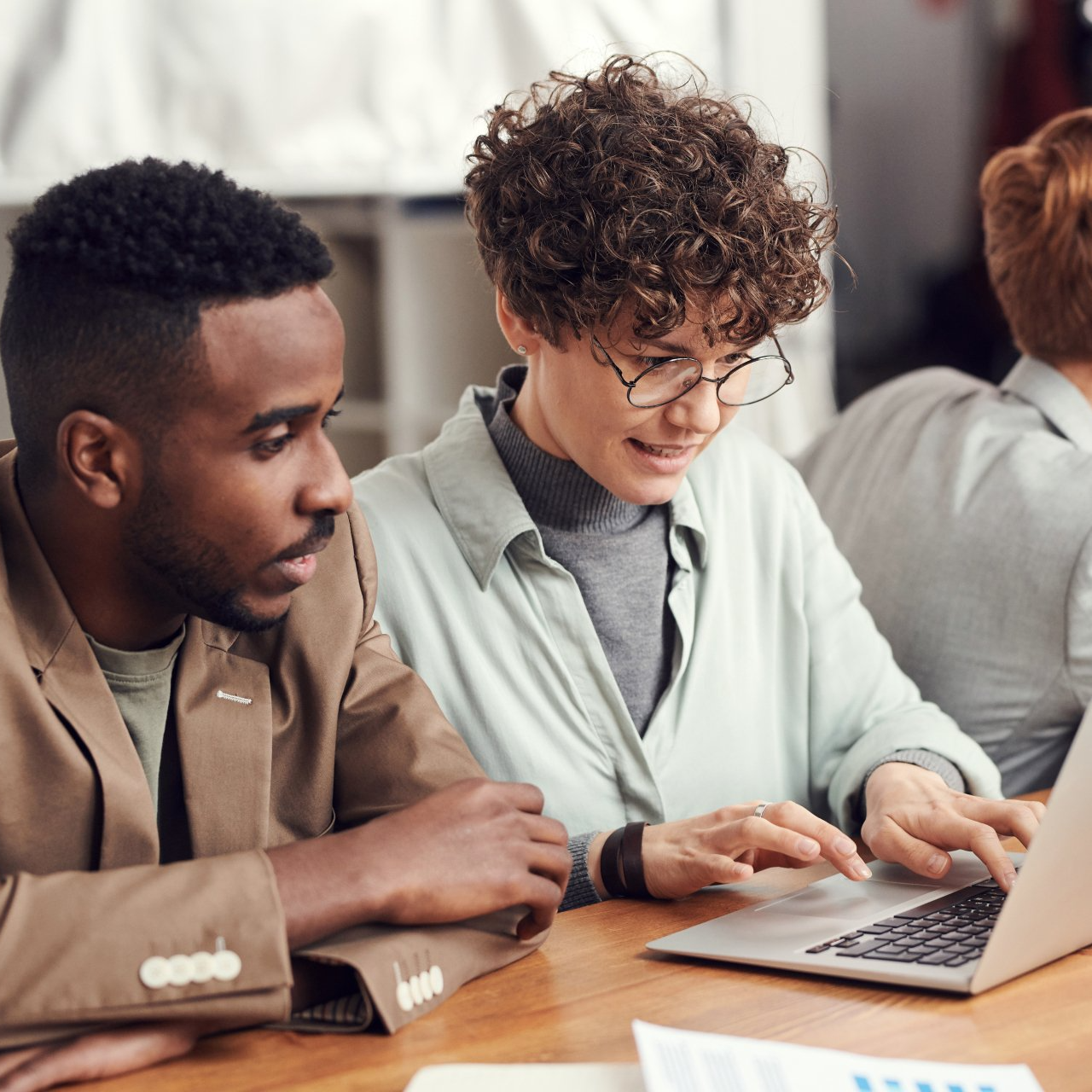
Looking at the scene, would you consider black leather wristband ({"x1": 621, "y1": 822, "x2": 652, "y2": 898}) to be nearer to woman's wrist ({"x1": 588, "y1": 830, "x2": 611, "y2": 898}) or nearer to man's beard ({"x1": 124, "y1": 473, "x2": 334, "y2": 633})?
woman's wrist ({"x1": 588, "y1": 830, "x2": 611, "y2": 898})

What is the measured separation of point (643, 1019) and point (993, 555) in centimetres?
94

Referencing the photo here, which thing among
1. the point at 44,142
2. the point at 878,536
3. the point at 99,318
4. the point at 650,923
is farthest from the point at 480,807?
the point at 44,142

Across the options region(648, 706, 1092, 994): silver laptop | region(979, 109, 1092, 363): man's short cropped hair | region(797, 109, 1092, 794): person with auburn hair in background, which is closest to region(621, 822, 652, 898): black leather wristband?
region(648, 706, 1092, 994): silver laptop

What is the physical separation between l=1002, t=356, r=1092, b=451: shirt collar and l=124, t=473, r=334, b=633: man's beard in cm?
111

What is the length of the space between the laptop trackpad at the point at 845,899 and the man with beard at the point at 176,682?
0.71 feet

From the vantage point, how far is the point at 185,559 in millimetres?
1018

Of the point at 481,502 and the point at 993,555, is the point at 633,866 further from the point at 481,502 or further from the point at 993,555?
the point at 993,555

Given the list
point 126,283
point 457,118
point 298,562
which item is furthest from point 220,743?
point 457,118

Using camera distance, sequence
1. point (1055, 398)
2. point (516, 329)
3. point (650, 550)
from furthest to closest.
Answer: point (1055, 398) < point (650, 550) < point (516, 329)

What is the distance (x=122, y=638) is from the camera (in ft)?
3.57

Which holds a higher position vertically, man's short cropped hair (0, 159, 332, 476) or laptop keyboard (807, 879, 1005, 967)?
man's short cropped hair (0, 159, 332, 476)

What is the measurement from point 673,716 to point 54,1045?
2.60 ft

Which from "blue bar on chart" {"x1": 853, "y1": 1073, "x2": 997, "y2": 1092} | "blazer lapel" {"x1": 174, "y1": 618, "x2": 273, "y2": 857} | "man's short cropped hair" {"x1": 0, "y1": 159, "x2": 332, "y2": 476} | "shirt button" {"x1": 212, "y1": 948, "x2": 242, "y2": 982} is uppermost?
"man's short cropped hair" {"x1": 0, "y1": 159, "x2": 332, "y2": 476}

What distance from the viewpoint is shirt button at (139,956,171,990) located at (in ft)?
2.87
